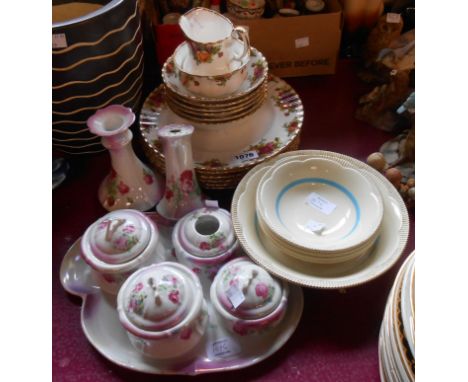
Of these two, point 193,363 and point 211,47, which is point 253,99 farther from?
point 193,363

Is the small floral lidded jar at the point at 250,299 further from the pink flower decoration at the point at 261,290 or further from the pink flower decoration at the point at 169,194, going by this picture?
the pink flower decoration at the point at 169,194

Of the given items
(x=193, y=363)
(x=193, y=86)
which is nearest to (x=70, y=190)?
(x=193, y=86)

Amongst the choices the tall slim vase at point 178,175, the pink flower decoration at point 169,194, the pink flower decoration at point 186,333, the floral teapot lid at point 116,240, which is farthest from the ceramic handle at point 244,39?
the pink flower decoration at point 186,333

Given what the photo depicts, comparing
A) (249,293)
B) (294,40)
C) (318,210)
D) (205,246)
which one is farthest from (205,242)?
(294,40)

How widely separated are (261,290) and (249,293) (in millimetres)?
21

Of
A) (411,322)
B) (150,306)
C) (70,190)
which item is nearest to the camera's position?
(411,322)

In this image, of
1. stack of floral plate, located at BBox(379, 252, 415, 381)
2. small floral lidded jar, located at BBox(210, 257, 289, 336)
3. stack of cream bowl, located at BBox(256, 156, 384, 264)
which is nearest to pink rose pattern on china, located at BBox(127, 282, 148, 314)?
small floral lidded jar, located at BBox(210, 257, 289, 336)

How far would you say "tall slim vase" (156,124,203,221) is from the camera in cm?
88

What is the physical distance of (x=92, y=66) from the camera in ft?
2.91

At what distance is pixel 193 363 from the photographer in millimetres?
797

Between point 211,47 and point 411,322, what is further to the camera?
point 211,47

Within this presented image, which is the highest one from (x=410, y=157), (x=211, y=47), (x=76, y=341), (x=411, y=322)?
(x=211, y=47)

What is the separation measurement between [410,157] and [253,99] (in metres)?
0.41

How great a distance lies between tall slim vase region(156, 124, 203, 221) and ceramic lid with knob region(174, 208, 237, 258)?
7 cm
